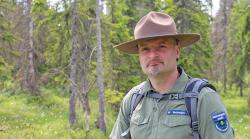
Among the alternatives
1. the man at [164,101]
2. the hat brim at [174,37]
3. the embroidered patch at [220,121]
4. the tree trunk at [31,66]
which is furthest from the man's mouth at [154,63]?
the tree trunk at [31,66]

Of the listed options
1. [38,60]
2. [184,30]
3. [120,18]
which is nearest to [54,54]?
[120,18]

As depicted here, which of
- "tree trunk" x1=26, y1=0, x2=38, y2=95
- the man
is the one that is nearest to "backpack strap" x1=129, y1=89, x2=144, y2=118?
the man

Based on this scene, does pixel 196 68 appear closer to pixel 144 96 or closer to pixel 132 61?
pixel 132 61

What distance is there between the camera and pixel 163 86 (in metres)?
3.54

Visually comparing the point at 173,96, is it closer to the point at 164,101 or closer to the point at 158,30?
the point at 164,101

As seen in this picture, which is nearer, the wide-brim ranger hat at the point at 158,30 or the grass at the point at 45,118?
the wide-brim ranger hat at the point at 158,30

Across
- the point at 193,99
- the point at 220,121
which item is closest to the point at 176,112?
the point at 193,99

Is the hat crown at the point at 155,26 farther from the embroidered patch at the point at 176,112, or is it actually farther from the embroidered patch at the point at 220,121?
the embroidered patch at the point at 220,121

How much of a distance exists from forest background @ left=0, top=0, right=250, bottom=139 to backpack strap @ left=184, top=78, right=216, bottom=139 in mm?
9755

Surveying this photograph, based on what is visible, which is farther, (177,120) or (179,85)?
(179,85)

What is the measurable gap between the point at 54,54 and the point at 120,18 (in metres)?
6.80

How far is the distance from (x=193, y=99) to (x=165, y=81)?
1.23ft

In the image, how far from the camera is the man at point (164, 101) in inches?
124

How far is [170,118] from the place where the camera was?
331cm
